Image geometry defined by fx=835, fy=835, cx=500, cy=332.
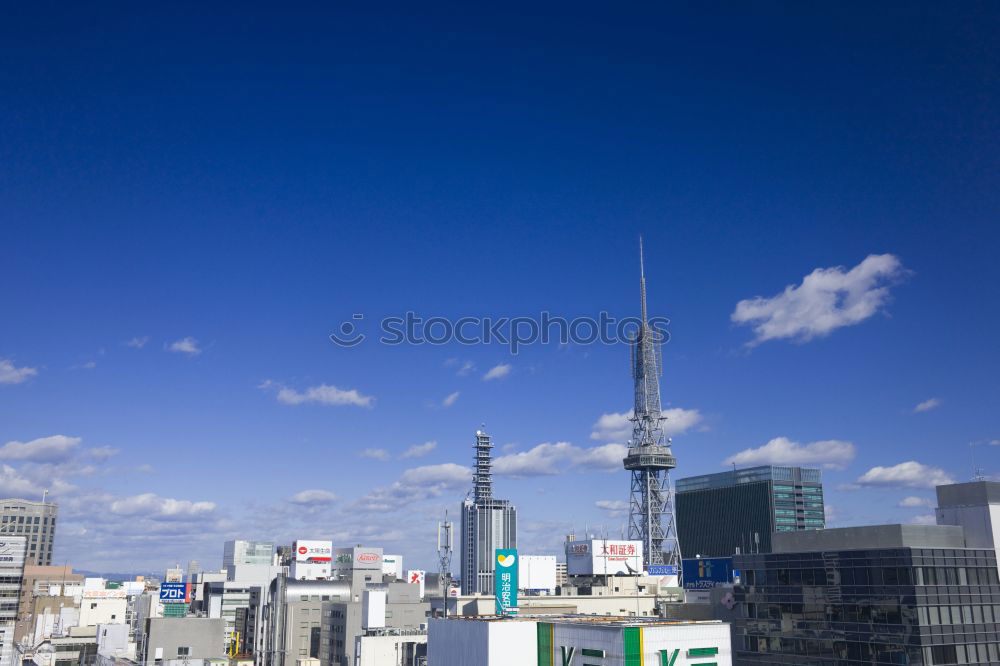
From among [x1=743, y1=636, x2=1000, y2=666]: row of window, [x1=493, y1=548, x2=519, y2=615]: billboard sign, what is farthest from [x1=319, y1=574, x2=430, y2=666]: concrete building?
[x1=743, y1=636, x2=1000, y2=666]: row of window

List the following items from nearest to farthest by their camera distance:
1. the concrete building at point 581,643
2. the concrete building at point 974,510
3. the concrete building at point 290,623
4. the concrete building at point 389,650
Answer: the concrete building at point 581,643 → the concrete building at point 974,510 → the concrete building at point 389,650 → the concrete building at point 290,623

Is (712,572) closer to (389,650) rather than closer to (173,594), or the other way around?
(389,650)

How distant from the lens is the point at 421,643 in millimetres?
136250

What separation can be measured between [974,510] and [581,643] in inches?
1905

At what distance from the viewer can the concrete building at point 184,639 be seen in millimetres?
144500

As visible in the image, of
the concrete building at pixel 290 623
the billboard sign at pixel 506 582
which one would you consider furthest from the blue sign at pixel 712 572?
the billboard sign at pixel 506 582

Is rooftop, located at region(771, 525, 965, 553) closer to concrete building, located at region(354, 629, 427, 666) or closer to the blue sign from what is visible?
concrete building, located at region(354, 629, 427, 666)

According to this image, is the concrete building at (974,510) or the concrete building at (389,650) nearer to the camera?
the concrete building at (974,510)

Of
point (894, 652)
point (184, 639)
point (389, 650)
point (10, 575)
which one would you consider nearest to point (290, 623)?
point (184, 639)

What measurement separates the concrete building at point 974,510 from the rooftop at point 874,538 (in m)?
4.96

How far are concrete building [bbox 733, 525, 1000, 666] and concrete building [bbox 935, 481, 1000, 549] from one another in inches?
244

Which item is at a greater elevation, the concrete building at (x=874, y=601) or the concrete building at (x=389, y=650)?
the concrete building at (x=874, y=601)

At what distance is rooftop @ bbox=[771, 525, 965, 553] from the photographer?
83250 millimetres

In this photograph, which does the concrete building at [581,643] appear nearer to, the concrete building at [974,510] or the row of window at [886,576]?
the row of window at [886,576]
